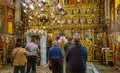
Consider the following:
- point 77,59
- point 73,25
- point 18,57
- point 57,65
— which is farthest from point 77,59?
point 73,25

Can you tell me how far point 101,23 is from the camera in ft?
76.2

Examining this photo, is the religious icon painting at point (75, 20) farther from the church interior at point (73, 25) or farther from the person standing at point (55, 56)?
the person standing at point (55, 56)

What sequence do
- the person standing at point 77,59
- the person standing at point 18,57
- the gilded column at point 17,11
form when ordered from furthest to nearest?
the gilded column at point 17,11
the person standing at point 18,57
the person standing at point 77,59

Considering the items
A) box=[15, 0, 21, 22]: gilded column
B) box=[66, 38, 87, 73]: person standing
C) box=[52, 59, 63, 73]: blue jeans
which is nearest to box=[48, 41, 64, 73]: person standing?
box=[52, 59, 63, 73]: blue jeans

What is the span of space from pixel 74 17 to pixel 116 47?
24.5 feet

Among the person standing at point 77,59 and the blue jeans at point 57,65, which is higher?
the person standing at point 77,59

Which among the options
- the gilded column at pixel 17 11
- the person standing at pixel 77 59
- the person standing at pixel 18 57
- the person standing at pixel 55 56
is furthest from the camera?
the gilded column at pixel 17 11

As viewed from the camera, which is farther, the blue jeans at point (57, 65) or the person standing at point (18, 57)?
the blue jeans at point (57, 65)

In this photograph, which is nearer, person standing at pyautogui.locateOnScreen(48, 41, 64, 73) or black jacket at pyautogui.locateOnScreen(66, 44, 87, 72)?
black jacket at pyautogui.locateOnScreen(66, 44, 87, 72)

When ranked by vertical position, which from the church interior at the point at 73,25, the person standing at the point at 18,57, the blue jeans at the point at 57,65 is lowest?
the blue jeans at the point at 57,65

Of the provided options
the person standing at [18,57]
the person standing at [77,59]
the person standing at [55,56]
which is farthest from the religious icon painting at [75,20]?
the person standing at [77,59]

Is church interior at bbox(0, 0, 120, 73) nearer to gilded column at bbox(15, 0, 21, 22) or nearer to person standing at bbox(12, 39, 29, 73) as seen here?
gilded column at bbox(15, 0, 21, 22)

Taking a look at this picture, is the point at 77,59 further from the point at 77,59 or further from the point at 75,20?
the point at 75,20

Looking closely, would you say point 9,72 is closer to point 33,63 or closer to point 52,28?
point 33,63
